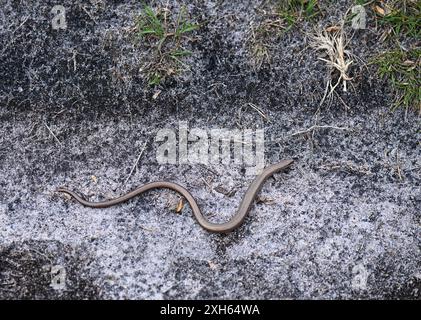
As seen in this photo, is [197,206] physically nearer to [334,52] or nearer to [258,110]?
[258,110]

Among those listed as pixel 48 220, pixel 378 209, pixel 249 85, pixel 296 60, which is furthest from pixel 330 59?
pixel 48 220

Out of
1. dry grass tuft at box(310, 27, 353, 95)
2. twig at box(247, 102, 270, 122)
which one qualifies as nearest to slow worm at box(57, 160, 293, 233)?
twig at box(247, 102, 270, 122)

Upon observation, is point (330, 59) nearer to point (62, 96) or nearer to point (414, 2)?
point (414, 2)

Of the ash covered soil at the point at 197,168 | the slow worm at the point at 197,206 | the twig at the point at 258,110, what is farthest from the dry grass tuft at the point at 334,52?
the slow worm at the point at 197,206

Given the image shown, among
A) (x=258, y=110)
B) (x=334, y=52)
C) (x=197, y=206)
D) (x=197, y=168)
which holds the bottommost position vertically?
(x=197, y=206)

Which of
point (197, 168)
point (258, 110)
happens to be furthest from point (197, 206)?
point (258, 110)

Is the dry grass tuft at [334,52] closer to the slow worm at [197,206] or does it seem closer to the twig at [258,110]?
the twig at [258,110]
